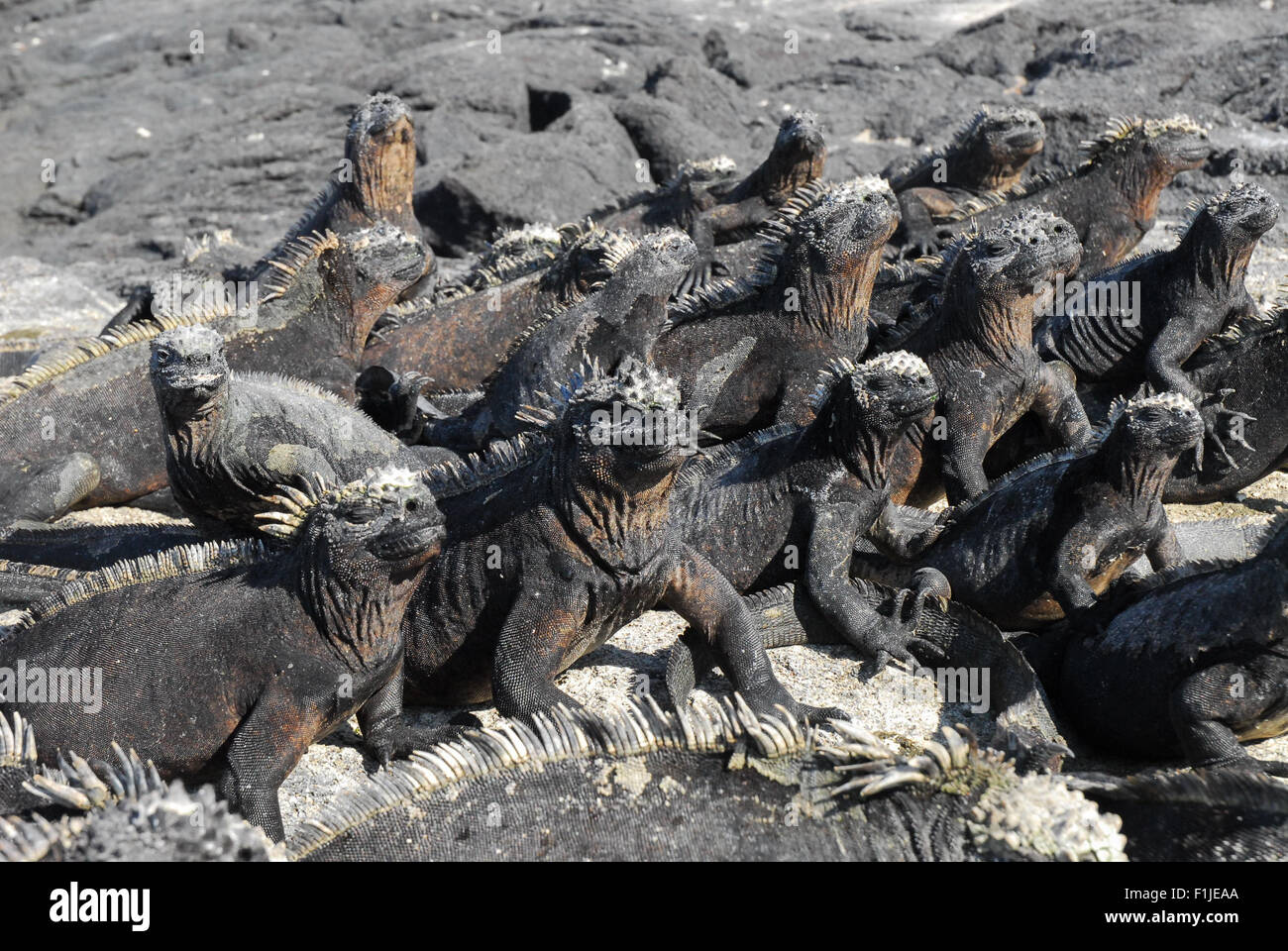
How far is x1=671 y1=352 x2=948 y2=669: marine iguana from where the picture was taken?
4211 millimetres

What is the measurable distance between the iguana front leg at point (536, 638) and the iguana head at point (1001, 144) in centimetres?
458

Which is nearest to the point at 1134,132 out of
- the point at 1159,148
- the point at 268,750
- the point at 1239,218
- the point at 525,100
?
the point at 1159,148

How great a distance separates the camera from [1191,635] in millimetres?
3535

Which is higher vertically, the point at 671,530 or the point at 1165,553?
the point at 671,530

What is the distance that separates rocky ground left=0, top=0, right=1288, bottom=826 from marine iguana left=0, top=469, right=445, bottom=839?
4120mm

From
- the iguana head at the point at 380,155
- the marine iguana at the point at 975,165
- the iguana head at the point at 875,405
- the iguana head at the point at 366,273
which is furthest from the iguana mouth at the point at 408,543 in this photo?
the marine iguana at the point at 975,165

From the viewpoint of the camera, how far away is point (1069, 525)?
429 centimetres

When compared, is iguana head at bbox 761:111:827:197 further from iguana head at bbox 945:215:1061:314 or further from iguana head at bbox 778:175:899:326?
iguana head at bbox 945:215:1061:314

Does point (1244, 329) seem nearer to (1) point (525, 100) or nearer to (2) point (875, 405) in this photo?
(2) point (875, 405)

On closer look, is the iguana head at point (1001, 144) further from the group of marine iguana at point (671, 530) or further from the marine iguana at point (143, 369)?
the marine iguana at point (143, 369)

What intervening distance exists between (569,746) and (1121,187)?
4806mm

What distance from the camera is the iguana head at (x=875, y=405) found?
4.21 m
